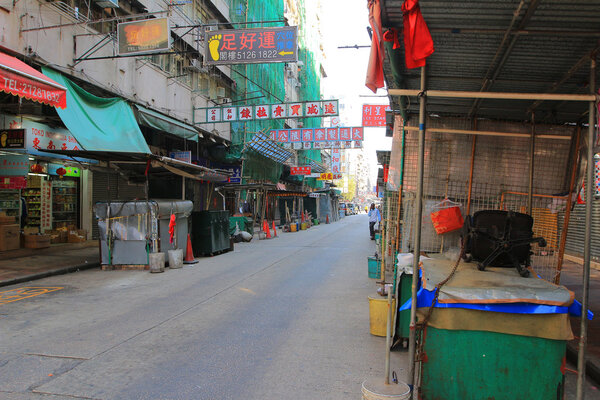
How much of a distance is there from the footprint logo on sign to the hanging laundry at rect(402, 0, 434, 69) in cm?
1011

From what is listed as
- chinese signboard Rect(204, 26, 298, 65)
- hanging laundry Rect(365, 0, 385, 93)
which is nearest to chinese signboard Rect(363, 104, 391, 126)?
chinese signboard Rect(204, 26, 298, 65)

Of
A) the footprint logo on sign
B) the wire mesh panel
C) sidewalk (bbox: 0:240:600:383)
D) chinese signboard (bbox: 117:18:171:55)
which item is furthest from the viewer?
the footprint logo on sign

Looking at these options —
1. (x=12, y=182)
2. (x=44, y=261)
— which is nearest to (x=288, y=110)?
(x=12, y=182)

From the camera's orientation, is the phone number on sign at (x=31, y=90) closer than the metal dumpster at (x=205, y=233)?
Yes

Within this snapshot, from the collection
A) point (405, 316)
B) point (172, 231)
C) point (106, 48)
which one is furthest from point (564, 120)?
point (106, 48)

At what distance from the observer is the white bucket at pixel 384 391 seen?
3131 millimetres

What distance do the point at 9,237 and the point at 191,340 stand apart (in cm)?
1072

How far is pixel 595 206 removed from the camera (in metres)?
11.6

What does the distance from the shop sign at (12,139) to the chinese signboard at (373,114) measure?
1297 centimetres

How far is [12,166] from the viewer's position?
12.1 meters

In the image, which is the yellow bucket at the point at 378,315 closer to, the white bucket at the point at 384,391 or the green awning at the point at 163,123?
the white bucket at the point at 384,391

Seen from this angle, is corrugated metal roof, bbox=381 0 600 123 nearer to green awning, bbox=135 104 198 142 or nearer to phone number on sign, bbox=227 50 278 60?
phone number on sign, bbox=227 50 278 60

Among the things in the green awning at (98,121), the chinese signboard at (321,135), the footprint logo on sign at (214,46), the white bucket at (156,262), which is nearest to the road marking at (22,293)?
the white bucket at (156,262)

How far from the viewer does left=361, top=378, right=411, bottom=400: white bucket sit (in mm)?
3131
